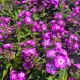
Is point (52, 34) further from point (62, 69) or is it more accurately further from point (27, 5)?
point (27, 5)

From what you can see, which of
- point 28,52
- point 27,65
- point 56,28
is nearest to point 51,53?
point 28,52

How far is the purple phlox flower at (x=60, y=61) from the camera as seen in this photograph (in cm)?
280

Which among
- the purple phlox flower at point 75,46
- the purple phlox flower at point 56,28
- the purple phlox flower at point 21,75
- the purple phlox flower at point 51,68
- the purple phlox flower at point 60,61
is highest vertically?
the purple phlox flower at point 60,61

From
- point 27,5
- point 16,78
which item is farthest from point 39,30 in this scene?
point 27,5

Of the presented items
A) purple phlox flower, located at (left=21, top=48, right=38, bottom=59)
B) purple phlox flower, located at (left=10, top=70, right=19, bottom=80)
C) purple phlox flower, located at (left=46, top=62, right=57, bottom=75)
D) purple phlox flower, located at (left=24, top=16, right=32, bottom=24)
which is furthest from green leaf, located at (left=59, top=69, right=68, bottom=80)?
purple phlox flower, located at (left=24, top=16, right=32, bottom=24)

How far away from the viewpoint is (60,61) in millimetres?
2770

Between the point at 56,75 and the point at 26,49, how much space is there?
1.32ft

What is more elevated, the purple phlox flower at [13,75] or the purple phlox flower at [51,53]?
the purple phlox flower at [51,53]

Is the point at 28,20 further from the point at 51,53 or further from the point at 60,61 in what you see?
the point at 60,61

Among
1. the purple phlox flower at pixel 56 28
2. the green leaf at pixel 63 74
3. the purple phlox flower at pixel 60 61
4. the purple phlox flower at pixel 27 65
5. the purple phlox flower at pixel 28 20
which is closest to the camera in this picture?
the purple phlox flower at pixel 60 61

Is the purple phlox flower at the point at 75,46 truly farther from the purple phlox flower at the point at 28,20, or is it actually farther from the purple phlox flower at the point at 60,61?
the purple phlox flower at the point at 28,20

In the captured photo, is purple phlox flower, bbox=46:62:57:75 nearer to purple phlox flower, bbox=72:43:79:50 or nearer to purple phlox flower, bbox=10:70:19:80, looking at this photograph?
purple phlox flower, bbox=10:70:19:80

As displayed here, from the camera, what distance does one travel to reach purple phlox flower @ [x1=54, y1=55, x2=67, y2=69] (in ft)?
9.20

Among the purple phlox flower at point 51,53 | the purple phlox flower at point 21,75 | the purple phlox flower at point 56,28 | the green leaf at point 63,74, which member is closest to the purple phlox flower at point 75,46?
the purple phlox flower at point 56,28
